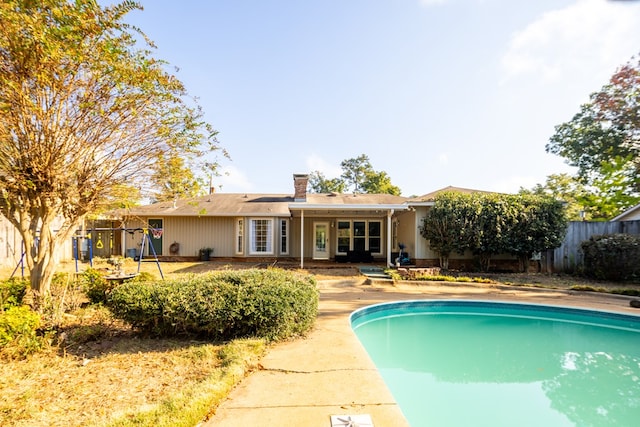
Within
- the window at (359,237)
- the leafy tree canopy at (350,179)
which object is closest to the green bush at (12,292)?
Answer: the window at (359,237)

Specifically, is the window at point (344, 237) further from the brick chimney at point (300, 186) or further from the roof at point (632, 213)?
the roof at point (632, 213)

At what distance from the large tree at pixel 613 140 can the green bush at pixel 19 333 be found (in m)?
26.7

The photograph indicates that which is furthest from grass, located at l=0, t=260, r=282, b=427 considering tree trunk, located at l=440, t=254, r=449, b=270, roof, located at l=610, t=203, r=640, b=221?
roof, located at l=610, t=203, r=640, b=221

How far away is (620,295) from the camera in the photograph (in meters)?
9.14

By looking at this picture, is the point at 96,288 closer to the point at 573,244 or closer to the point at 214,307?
the point at 214,307

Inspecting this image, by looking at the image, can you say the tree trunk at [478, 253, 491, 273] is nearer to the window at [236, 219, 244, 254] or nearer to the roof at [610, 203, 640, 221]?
the roof at [610, 203, 640, 221]

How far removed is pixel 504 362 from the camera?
18.1ft

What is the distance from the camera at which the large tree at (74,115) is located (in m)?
4.20

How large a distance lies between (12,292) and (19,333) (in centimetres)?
172

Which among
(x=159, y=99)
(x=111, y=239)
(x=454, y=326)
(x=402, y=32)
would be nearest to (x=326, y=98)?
(x=402, y=32)

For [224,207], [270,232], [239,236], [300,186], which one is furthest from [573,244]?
[224,207]

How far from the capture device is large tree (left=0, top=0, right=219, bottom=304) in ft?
13.8

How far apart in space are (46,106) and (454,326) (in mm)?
9101

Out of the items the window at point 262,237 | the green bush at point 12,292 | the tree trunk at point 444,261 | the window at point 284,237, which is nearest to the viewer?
the green bush at point 12,292
